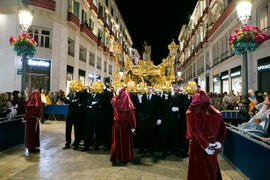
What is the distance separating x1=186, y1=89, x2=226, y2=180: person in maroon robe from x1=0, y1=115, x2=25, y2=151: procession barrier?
5.94 meters

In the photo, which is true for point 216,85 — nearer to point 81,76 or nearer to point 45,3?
point 81,76

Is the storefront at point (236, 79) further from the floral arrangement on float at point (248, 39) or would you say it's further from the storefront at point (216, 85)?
the floral arrangement on float at point (248, 39)

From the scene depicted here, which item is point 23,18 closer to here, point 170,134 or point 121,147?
point 121,147

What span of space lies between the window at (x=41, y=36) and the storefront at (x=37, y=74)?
5.27 feet

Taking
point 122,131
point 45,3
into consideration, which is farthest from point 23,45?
point 45,3

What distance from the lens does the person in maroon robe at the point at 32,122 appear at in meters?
6.00

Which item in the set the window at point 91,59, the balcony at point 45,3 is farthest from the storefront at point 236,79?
the balcony at point 45,3

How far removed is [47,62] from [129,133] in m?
14.7

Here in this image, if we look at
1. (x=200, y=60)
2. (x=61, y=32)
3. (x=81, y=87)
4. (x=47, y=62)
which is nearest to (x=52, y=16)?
(x=61, y=32)

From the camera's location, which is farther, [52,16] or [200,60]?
[200,60]

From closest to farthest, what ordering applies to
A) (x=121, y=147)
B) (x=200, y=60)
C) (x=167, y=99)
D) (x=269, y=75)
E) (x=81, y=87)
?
1. (x=121, y=147)
2. (x=167, y=99)
3. (x=81, y=87)
4. (x=269, y=75)
5. (x=200, y=60)

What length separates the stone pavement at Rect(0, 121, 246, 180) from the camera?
428 centimetres

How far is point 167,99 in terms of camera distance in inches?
235

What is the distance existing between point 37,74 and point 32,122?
39.1 ft
